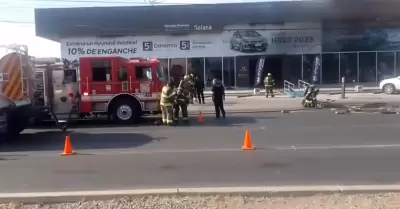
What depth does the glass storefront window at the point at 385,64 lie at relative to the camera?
140 feet

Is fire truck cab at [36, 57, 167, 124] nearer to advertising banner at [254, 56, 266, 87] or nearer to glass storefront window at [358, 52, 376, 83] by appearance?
advertising banner at [254, 56, 266, 87]

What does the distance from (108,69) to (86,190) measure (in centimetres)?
1124

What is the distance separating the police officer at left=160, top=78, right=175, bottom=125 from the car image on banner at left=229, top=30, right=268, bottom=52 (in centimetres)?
2443

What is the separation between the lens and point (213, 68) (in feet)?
140

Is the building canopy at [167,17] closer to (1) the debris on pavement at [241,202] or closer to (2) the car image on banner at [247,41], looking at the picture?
(2) the car image on banner at [247,41]

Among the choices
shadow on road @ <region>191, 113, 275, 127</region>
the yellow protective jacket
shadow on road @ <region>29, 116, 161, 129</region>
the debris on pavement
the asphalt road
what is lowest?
shadow on road @ <region>29, 116, 161, 129</region>

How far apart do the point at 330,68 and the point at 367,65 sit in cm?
295

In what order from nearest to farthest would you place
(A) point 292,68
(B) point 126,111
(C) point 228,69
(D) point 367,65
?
(B) point 126,111 → (C) point 228,69 → (A) point 292,68 → (D) point 367,65

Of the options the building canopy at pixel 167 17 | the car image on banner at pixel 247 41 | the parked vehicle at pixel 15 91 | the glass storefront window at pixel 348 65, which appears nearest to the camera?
the parked vehicle at pixel 15 91

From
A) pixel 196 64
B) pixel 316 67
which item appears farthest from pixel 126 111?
pixel 316 67

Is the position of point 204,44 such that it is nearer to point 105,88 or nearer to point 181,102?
point 181,102

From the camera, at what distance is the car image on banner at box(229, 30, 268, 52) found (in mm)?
42000

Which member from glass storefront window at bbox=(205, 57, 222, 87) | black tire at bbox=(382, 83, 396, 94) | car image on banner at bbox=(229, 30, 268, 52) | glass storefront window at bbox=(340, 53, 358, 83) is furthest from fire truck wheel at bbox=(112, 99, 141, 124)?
glass storefront window at bbox=(340, 53, 358, 83)

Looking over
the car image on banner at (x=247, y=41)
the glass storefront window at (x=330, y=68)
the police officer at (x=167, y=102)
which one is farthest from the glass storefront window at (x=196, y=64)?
the police officer at (x=167, y=102)
